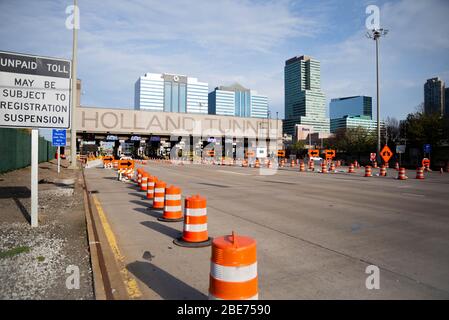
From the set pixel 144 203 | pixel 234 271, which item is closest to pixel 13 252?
pixel 234 271

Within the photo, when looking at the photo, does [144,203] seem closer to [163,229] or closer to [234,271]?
[163,229]

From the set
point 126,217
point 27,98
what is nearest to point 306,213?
point 126,217

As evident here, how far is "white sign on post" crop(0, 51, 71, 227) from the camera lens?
7680 mm

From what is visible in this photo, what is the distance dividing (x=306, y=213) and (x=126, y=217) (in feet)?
16.8

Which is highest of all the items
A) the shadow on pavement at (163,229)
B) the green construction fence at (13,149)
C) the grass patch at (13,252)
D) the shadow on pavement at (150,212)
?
the green construction fence at (13,149)

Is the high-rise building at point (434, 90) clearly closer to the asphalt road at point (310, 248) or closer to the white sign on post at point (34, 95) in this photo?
the asphalt road at point (310, 248)

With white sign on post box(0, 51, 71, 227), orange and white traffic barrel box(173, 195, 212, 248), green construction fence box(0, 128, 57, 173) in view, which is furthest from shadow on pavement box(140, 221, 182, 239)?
green construction fence box(0, 128, 57, 173)

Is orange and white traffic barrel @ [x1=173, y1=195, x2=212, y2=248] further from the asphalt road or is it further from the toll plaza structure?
the toll plaza structure

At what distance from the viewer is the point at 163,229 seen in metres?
7.95

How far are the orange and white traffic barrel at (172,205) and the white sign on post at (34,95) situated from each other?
301cm

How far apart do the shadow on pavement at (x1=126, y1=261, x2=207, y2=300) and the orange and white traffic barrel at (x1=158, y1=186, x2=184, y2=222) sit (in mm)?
3357

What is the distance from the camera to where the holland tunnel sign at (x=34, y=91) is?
7.67m

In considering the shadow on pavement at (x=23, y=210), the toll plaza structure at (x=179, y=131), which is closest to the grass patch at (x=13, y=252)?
the shadow on pavement at (x=23, y=210)
